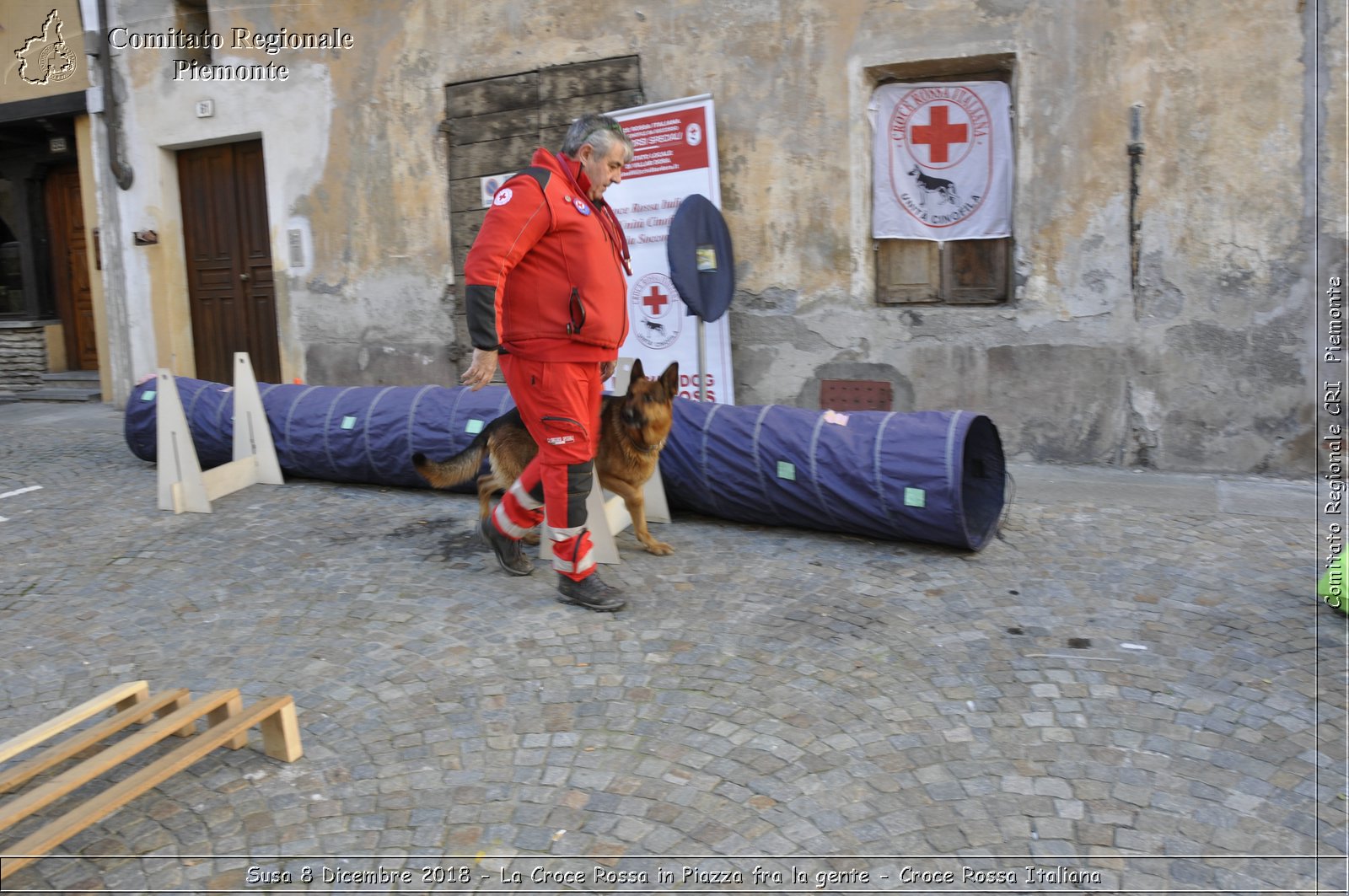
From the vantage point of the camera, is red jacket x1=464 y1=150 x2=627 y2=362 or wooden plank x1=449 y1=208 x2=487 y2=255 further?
wooden plank x1=449 y1=208 x2=487 y2=255

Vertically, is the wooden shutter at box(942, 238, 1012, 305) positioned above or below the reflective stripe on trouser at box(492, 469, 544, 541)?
above

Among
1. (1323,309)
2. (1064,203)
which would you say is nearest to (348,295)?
(1064,203)

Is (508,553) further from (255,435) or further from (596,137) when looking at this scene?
(255,435)

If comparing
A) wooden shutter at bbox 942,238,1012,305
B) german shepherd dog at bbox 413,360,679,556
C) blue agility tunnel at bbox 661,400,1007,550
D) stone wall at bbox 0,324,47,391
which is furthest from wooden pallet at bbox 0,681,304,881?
stone wall at bbox 0,324,47,391

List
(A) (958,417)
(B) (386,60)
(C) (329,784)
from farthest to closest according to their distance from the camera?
(B) (386,60) → (A) (958,417) → (C) (329,784)

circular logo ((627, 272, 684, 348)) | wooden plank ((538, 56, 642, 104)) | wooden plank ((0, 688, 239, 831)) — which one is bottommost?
wooden plank ((0, 688, 239, 831))

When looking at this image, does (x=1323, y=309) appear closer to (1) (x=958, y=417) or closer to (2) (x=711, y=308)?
(1) (x=958, y=417)

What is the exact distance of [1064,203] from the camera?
23.0 feet

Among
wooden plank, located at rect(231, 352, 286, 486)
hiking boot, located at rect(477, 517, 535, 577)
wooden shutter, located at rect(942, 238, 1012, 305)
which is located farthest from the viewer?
wooden shutter, located at rect(942, 238, 1012, 305)

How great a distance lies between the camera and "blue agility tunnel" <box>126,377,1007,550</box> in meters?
5.05

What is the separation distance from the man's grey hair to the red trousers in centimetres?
92

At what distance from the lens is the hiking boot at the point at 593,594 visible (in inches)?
174

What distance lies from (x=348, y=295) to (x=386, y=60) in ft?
7.46

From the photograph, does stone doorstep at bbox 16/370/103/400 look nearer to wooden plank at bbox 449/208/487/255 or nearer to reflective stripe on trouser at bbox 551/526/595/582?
wooden plank at bbox 449/208/487/255
